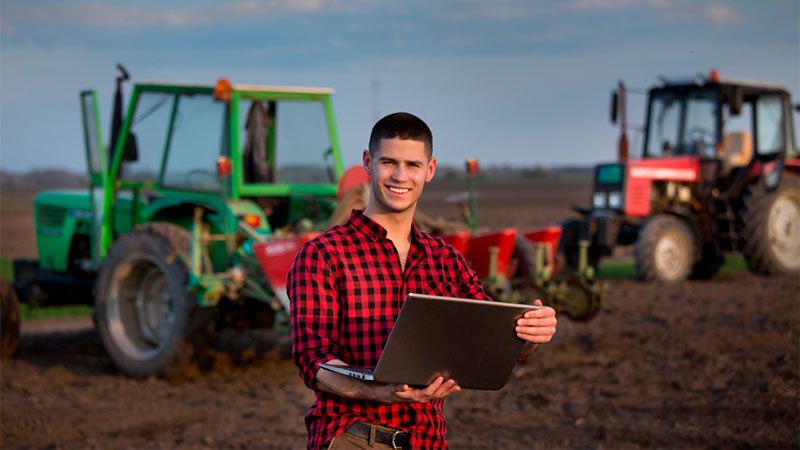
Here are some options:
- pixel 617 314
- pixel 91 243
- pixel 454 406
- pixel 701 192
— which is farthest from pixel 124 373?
pixel 701 192

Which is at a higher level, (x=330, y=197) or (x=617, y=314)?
(x=330, y=197)

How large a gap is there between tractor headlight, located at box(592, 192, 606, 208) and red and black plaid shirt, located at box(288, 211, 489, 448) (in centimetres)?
1178

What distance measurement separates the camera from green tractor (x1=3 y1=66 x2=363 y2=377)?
25.2 feet

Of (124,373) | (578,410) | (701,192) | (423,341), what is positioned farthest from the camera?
(701,192)

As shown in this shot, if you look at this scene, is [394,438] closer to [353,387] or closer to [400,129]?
[353,387]

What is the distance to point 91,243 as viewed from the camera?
30.7 ft

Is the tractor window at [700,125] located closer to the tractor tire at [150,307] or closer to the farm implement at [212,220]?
the farm implement at [212,220]

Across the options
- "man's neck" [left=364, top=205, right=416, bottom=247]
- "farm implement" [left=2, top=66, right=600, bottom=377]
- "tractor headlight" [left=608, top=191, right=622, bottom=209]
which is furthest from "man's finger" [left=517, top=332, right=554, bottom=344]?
"tractor headlight" [left=608, top=191, right=622, bottom=209]

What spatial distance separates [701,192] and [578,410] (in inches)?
331

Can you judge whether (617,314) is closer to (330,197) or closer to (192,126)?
(330,197)

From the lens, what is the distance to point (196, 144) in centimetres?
841

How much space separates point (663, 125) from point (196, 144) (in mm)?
8332

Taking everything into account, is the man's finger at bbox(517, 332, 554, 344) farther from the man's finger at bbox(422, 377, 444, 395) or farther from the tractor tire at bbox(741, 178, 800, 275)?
the tractor tire at bbox(741, 178, 800, 275)

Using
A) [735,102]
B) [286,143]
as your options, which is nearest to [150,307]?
[286,143]
